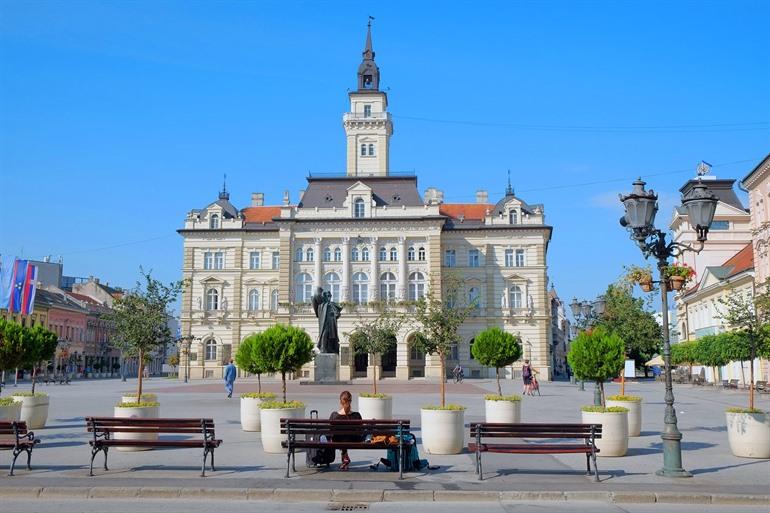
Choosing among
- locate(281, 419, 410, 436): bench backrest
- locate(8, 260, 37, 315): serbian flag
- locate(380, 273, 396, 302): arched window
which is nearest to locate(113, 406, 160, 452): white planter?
locate(281, 419, 410, 436): bench backrest

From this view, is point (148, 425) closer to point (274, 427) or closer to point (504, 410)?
point (274, 427)

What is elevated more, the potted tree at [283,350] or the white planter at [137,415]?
the potted tree at [283,350]

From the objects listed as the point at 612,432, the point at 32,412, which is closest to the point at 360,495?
the point at 612,432

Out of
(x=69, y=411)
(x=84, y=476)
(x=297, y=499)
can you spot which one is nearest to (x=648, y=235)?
(x=297, y=499)

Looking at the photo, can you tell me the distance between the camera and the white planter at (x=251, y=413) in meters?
17.2

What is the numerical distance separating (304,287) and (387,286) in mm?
7694

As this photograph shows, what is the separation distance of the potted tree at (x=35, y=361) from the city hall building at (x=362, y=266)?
4211 centimetres

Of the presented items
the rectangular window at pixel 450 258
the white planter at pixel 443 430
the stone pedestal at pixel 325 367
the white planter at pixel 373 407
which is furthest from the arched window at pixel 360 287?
the white planter at pixel 443 430

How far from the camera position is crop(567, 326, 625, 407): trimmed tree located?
55.5ft

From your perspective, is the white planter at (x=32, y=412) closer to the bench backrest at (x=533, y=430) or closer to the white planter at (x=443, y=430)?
the white planter at (x=443, y=430)

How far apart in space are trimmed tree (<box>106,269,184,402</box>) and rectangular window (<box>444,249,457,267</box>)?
166 ft

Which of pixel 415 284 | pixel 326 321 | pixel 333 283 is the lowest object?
pixel 326 321

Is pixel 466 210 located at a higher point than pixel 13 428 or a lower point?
higher

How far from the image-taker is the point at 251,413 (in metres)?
17.3
